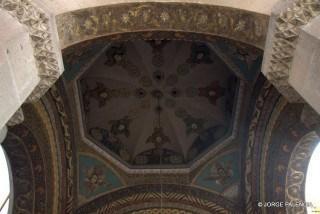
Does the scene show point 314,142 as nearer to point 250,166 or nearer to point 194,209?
point 250,166

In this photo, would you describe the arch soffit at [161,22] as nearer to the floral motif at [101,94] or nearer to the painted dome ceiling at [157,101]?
the painted dome ceiling at [157,101]

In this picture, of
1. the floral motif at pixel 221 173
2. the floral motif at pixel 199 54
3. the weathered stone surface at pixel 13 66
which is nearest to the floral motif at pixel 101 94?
the floral motif at pixel 199 54

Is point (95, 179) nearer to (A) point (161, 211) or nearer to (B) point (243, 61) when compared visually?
(A) point (161, 211)

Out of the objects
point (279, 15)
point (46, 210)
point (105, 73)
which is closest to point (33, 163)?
point (46, 210)

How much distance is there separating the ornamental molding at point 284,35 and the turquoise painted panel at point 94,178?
5833 mm

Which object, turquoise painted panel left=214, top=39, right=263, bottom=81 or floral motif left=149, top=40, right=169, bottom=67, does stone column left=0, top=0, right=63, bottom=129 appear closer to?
turquoise painted panel left=214, top=39, right=263, bottom=81

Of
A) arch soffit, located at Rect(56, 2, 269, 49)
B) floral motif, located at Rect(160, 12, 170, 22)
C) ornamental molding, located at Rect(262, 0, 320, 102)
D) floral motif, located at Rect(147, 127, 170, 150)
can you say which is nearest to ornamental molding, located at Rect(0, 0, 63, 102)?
arch soffit, located at Rect(56, 2, 269, 49)

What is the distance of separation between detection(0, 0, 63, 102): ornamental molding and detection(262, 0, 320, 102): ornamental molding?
6.12ft

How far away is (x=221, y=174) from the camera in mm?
8922

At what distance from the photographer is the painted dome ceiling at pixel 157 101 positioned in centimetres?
903

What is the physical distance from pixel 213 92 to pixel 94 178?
3.34 metres

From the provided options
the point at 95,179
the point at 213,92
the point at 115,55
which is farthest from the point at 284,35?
the point at 95,179

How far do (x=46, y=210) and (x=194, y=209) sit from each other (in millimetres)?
2957

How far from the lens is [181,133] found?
9.93 meters
